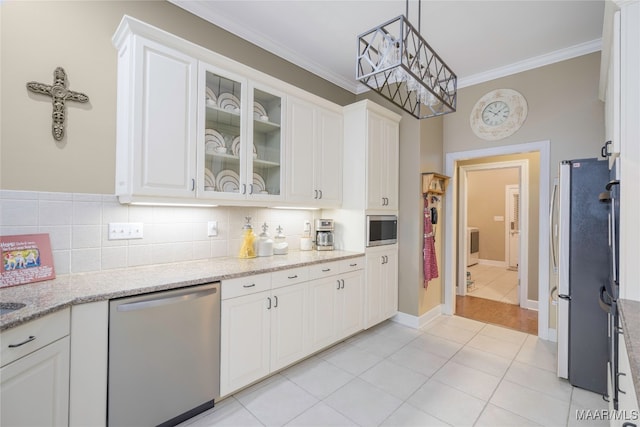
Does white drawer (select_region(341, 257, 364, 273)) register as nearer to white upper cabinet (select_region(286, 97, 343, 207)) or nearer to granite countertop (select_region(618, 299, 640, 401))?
white upper cabinet (select_region(286, 97, 343, 207))

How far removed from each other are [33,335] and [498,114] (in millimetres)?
4234

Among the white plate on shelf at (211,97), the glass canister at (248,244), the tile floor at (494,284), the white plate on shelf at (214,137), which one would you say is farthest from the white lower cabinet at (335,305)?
the tile floor at (494,284)

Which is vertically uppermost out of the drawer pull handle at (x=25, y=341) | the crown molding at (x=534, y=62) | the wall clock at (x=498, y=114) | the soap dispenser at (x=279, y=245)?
the crown molding at (x=534, y=62)

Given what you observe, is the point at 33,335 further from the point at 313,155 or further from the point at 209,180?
the point at 313,155

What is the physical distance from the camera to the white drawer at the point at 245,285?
1.87 m

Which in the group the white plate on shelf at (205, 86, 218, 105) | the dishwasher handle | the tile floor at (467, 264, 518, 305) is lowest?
the tile floor at (467, 264, 518, 305)

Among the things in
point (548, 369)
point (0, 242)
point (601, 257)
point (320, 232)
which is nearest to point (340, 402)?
point (320, 232)

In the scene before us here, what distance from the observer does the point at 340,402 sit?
6.55 ft

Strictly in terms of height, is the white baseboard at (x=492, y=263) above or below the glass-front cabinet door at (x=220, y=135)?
below

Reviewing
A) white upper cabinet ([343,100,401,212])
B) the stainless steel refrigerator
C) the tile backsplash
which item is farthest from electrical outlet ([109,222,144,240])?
the stainless steel refrigerator

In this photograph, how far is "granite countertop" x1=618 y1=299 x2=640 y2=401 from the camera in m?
0.79

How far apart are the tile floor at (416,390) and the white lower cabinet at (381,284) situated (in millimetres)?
297

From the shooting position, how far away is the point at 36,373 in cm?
121

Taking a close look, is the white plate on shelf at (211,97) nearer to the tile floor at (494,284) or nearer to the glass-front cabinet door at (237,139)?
the glass-front cabinet door at (237,139)
